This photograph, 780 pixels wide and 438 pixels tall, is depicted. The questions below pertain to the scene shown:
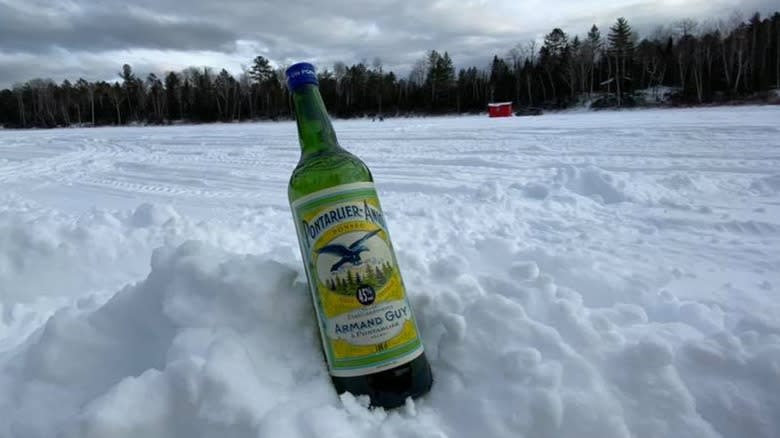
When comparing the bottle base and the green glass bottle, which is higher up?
the green glass bottle

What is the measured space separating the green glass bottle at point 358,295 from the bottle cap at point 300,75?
37 cm

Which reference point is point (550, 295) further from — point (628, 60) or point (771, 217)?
point (628, 60)

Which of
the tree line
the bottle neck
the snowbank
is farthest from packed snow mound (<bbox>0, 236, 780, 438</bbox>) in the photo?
the tree line

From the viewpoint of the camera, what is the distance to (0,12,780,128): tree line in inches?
1629

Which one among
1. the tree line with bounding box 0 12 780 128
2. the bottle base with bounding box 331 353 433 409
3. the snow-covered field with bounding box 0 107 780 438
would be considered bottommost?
the bottle base with bounding box 331 353 433 409

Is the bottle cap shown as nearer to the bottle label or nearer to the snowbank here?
the bottle label

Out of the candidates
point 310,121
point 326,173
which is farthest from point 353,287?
A: point 310,121

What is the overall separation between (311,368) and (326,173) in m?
0.64

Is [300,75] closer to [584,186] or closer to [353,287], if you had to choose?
[353,287]

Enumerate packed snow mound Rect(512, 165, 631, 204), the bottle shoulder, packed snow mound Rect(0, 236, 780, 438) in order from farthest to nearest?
packed snow mound Rect(512, 165, 631, 204), the bottle shoulder, packed snow mound Rect(0, 236, 780, 438)

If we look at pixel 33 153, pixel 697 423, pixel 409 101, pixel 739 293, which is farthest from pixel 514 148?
pixel 409 101

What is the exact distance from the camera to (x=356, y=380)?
4.75 feet

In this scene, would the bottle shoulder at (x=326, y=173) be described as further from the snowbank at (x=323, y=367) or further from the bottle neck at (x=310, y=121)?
the snowbank at (x=323, y=367)

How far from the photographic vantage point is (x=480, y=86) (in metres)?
53.5
